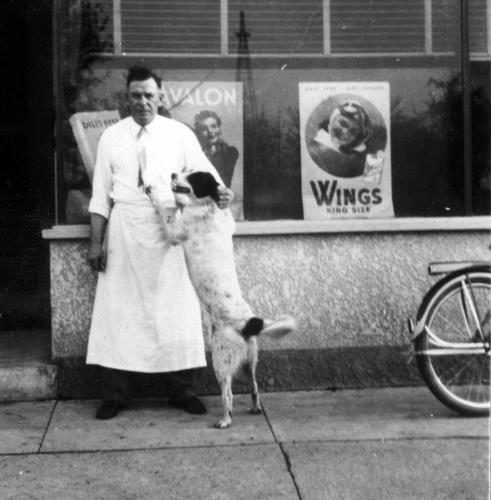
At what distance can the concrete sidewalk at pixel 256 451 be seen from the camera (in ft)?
14.0

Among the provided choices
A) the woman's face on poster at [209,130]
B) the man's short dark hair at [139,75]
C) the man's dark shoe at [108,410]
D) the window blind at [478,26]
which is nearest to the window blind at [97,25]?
the man's short dark hair at [139,75]

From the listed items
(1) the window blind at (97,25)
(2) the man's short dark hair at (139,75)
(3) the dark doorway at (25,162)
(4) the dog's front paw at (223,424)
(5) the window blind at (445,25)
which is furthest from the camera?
(3) the dark doorway at (25,162)

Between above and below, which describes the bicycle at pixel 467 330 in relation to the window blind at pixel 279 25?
below

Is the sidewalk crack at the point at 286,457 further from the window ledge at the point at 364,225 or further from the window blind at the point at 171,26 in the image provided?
the window blind at the point at 171,26

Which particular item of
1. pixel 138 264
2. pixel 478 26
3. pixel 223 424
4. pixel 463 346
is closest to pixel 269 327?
pixel 223 424

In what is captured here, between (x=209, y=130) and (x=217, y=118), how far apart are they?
10 cm

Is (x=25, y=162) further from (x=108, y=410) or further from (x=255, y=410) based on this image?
(x=255, y=410)

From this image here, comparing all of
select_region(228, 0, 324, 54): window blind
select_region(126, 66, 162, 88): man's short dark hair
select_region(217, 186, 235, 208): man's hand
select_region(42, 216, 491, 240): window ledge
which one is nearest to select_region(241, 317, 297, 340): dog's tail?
select_region(217, 186, 235, 208): man's hand

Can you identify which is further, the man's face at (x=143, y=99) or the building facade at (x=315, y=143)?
the building facade at (x=315, y=143)

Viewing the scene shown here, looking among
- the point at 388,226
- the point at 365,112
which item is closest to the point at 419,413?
the point at 388,226

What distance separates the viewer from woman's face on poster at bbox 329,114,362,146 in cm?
629

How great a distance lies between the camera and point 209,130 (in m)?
6.20

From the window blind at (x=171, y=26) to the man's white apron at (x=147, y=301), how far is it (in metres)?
1.22

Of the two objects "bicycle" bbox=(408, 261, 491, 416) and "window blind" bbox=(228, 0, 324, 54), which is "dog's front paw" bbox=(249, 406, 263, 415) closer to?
"bicycle" bbox=(408, 261, 491, 416)
